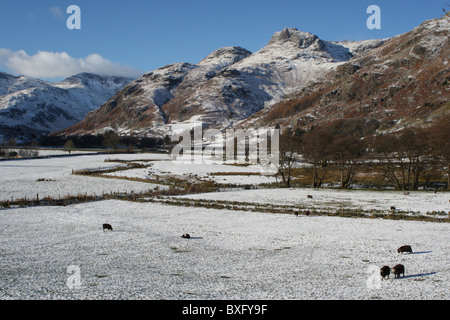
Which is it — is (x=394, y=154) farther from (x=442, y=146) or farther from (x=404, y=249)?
(x=404, y=249)

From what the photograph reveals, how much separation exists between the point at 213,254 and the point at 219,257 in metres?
0.84

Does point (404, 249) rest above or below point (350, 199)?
below

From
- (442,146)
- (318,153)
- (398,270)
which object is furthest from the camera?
(318,153)

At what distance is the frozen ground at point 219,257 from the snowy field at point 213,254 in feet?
0.19

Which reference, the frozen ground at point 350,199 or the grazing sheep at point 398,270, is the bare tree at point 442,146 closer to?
the frozen ground at point 350,199

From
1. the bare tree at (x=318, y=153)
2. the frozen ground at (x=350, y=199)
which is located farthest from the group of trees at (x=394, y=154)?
the frozen ground at (x=350, y=199)

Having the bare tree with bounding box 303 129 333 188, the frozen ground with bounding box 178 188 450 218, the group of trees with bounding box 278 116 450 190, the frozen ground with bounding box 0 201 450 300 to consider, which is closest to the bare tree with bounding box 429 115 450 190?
the group of trees with bounding box 278 116 450 190

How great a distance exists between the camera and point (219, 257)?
71.3 feet

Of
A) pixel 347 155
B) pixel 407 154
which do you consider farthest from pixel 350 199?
pixel 407 154

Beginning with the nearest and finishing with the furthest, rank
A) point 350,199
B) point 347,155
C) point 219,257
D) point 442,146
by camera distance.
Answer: point 219,257
point 350,199
point 442,146
point 347,155

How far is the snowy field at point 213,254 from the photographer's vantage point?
50.4 feet

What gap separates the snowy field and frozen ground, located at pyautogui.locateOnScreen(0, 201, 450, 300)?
0.06 metres
